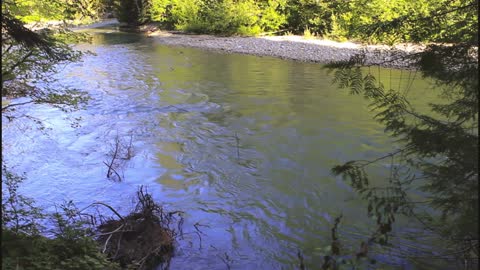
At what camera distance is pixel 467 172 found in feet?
9.64

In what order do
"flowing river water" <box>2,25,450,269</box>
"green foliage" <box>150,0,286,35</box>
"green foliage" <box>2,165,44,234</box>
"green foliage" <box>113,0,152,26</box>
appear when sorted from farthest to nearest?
1. "green foliage" <box>113,0,152,26</box>
2. "green foliage" <box>150,0,286,35</box>
3. "flowing river water" <box>2,25,450,269</box>
4. "green foliage" <box>2,165,44,234</box>

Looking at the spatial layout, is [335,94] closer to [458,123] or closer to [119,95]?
[119,95]

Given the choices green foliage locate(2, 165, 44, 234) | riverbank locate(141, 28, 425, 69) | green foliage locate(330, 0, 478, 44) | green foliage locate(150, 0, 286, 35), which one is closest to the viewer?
green foliage locate(330, 0, 478, 44)

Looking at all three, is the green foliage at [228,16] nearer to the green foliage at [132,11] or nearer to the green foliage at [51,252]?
the green foliage at [132,11]

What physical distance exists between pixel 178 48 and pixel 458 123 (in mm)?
24435

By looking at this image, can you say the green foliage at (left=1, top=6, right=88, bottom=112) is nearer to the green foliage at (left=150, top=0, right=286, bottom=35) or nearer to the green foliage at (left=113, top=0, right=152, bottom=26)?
the green foliage at (left=150, top=0, right=286, bottom=35)

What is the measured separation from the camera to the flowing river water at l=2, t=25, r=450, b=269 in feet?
20.0

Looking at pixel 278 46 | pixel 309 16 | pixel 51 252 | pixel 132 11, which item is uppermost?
pixel 132 11

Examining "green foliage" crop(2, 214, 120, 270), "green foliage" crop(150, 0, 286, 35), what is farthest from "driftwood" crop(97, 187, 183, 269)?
"green foliage" crop(150, 0, 286, 35)

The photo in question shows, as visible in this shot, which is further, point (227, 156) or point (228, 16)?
point (228, 16)

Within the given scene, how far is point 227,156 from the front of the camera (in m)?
9.46

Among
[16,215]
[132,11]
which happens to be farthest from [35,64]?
[132,11]

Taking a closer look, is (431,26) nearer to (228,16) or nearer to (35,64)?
(35,64)

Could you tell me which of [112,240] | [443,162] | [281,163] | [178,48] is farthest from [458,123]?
[178,48]
